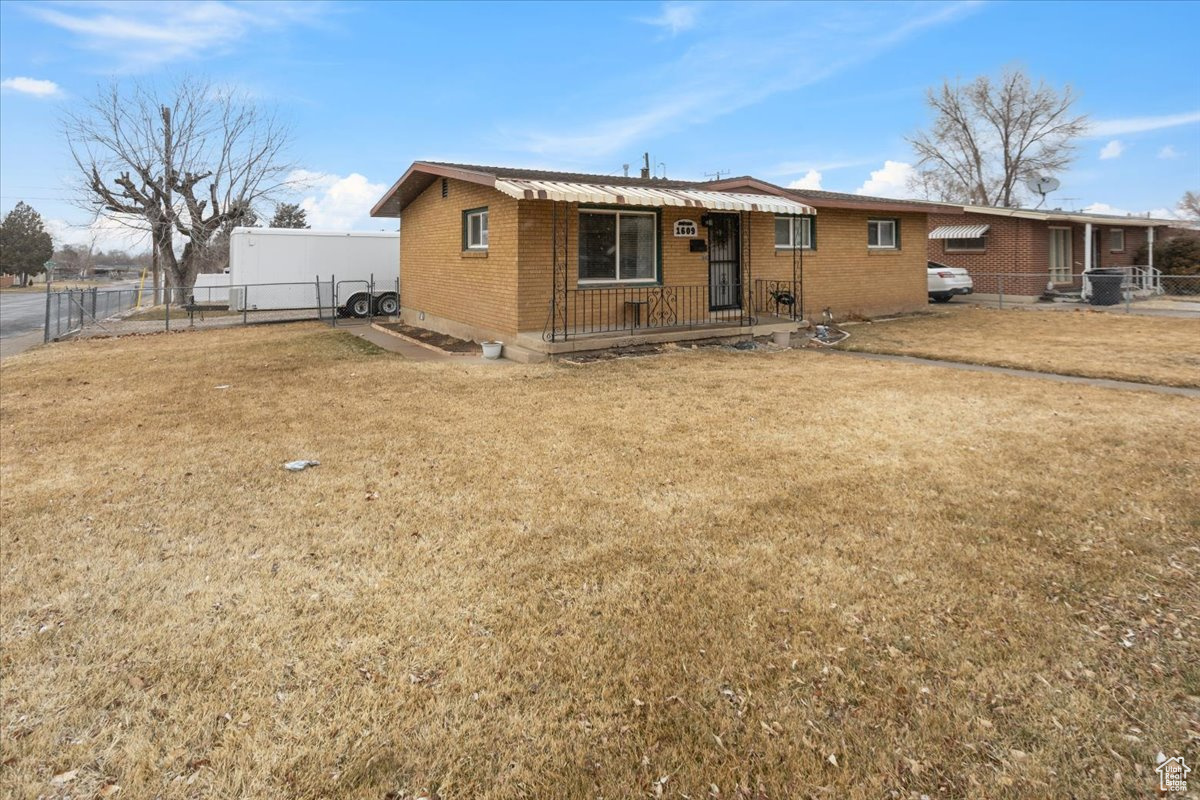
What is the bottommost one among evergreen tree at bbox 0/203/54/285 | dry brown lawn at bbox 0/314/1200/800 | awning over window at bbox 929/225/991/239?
dry brown lawn at bbox 0/314/1200/800

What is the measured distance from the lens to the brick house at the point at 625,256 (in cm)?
1173

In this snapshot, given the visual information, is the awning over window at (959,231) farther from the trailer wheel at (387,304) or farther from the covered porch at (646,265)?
the trailer wheel at (387,304)

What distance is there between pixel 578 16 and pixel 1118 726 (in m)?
15.4

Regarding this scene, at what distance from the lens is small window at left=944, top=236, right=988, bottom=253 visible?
79.4 feet

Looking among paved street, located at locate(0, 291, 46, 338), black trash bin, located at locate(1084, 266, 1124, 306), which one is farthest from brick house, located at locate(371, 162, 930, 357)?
paved street, located at locate(0, 291, 46, 338)

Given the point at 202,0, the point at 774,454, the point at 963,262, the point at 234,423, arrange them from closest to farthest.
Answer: the point at 774,454
the point at 234,423
the point at 202,0
the point at 963,262

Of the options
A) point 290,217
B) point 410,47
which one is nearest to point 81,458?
point 410,47

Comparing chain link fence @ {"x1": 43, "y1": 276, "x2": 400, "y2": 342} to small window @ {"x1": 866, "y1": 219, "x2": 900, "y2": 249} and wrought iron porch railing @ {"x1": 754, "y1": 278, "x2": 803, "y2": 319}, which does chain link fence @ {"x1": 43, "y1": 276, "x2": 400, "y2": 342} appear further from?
small window @ {"x1": 866, "y1": 219, "x2": 900, "y2": 249}

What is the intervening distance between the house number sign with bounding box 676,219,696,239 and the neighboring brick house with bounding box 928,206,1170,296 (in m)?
13.6

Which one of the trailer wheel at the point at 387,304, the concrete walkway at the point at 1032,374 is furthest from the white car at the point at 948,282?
the trailer wheel at the point at 387,304

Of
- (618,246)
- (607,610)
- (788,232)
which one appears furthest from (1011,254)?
(607,610)

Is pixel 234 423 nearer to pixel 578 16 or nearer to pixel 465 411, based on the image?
pixel 465 411

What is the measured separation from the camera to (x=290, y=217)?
60.4 metres

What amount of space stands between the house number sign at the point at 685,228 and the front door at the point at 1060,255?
17557 millimetres
